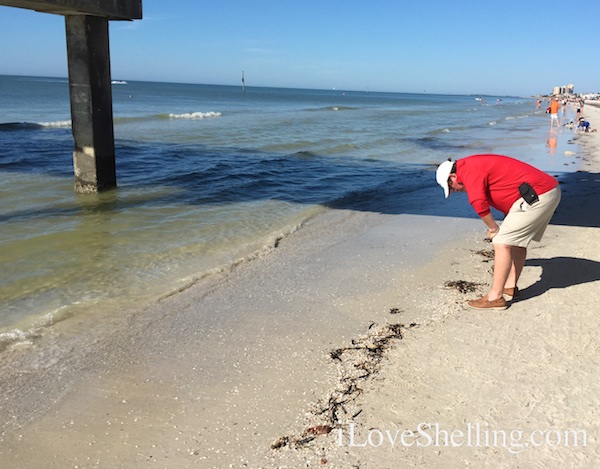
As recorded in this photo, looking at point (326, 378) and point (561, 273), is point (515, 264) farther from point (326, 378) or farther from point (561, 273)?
point (326, 378)

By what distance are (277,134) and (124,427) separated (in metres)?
22.3

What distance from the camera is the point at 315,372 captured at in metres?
3.78

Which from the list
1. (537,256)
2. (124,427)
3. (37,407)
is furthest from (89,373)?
(537,256)

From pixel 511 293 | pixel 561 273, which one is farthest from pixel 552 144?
pixel 511 293

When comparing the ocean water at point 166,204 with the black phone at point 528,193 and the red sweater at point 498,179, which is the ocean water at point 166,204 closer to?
the red sweater at point 498,179

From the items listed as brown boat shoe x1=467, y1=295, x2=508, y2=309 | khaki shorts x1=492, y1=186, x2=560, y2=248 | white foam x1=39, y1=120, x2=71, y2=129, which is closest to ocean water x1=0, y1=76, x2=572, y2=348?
brown boat shoe x1=467, y1=295, x2=508, y2=309

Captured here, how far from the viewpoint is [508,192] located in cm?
439

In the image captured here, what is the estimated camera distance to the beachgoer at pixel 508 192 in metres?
4.32

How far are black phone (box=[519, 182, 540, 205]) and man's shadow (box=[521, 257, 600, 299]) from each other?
3.83ft

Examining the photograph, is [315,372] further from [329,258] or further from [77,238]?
[77,238]

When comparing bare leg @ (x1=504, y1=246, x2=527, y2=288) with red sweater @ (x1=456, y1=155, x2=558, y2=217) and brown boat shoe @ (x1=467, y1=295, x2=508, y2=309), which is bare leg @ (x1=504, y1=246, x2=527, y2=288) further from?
red sweater @ (x1=456, y1=155, x2=558, y2=217)

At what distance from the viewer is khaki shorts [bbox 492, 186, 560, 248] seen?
14.2ft

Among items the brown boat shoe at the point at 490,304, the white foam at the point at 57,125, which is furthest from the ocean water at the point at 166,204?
the white foam at the point at 57,125

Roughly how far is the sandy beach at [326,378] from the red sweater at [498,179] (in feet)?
3.61
